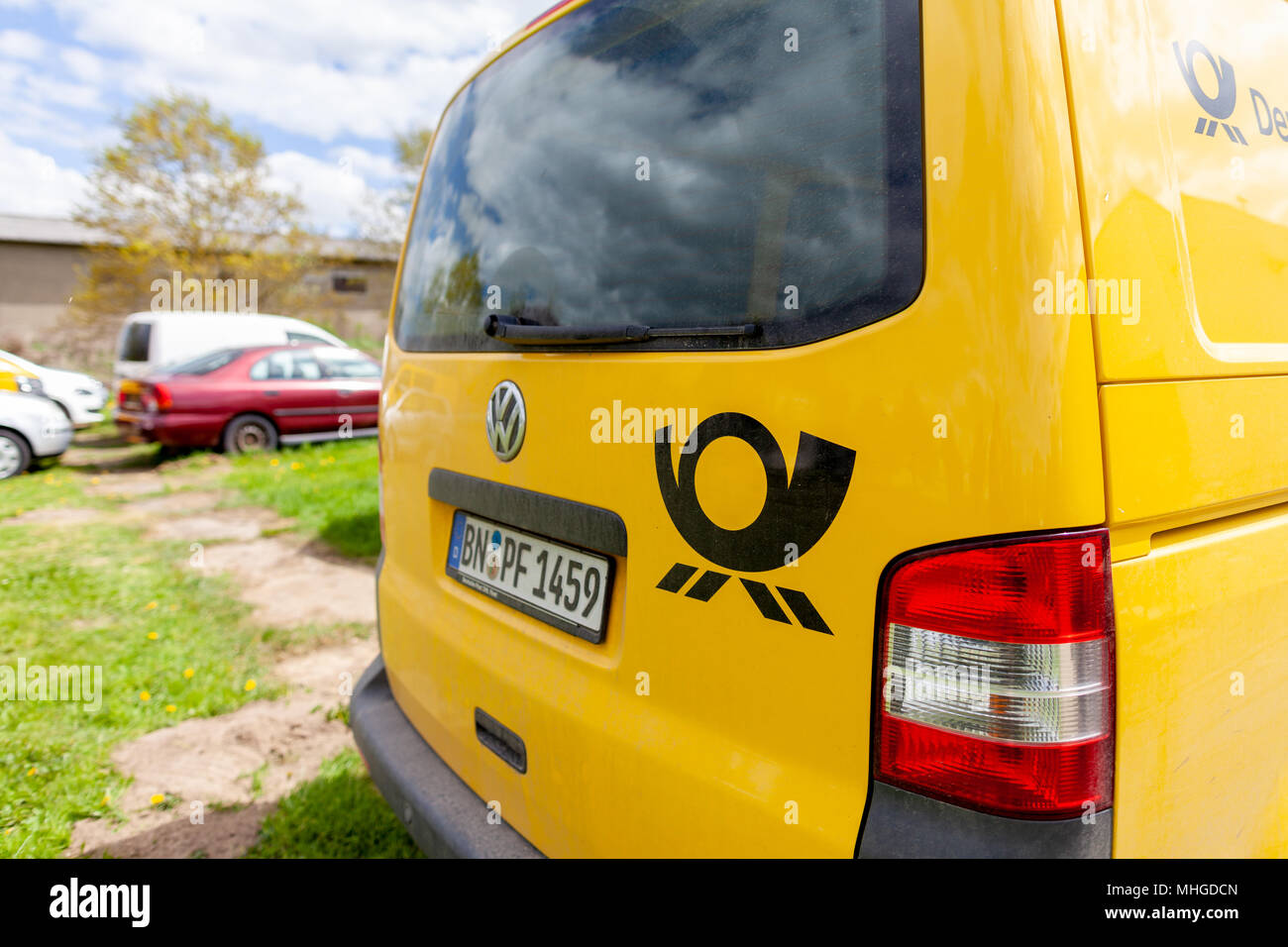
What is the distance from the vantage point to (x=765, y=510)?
114cm

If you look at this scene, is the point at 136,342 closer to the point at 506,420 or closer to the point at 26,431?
the point at 26,431

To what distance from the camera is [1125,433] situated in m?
1.00

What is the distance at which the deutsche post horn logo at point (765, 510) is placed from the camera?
1073 mm

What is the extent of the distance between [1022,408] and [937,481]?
135mm

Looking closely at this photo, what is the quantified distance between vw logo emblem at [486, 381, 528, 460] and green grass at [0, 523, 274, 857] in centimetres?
209

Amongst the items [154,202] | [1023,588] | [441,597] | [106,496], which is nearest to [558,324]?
[441,597]

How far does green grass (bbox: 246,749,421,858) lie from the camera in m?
2.40

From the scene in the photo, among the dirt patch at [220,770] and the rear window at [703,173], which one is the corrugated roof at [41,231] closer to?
the dirt patch at [220,770]

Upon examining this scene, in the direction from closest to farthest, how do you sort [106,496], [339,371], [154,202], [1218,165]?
[1218,165] < [106,496] < [339,371] < [154,202]

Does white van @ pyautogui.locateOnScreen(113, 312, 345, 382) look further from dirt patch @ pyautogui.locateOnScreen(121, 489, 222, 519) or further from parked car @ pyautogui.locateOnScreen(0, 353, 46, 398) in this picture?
dirt patch @ pyautogui.locateOnScreen(121, 489, 222, 519)

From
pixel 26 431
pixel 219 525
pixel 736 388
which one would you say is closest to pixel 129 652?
pixel 219 525

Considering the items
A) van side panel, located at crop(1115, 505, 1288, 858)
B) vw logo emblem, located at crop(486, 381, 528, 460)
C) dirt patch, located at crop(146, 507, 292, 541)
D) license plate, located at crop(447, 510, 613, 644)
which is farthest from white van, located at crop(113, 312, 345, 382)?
van side panel, located at crop(1115, 505, 1288, 858)

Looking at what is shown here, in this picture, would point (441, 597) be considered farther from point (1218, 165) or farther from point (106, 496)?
point (106, 496)
